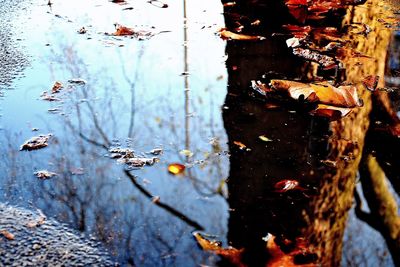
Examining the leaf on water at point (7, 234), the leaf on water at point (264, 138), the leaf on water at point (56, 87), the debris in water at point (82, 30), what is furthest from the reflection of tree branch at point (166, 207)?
the debris in water at point (82, 30)

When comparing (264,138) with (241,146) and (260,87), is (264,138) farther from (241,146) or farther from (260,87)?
(260,87)

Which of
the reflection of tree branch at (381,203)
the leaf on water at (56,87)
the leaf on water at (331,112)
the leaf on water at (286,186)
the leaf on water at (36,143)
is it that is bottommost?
the reflection of tree branch at (381,203)

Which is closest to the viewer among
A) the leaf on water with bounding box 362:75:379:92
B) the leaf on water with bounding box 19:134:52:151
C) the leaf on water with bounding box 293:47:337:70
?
the leaf on water with bounding box 19:134:52:151

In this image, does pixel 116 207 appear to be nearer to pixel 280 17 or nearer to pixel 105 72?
pixel 105 72

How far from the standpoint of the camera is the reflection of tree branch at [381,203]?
6.45ft

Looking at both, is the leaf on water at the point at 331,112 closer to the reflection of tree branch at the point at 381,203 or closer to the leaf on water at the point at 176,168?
the reflection of tree branch at the point at 381,203

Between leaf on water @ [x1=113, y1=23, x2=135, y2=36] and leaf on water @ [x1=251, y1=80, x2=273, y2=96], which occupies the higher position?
leaf on water @ [x1=113, y1=23, x2=135, y2=36]

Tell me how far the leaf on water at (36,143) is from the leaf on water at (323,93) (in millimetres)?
1493

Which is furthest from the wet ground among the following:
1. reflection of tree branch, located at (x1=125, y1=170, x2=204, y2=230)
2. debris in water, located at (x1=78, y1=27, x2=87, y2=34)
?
debris in water, located at (x1=78, y1=27, x2=87, y2=34)

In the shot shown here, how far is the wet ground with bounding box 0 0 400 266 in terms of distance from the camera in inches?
73.9

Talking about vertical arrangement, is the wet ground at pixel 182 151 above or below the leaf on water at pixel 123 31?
below

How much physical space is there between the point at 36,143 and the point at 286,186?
1.31 metres

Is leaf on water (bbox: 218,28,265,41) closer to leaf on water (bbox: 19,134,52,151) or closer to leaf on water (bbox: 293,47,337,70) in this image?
leaf on water (bbox: 293,47,337,70)

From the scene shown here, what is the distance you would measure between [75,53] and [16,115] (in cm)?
108
